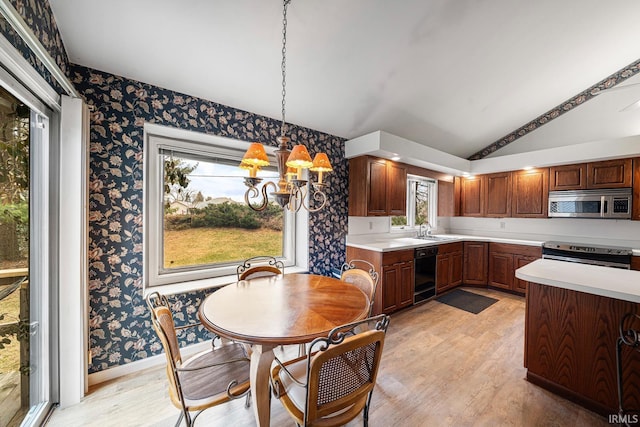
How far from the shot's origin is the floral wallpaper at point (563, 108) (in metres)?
3.25

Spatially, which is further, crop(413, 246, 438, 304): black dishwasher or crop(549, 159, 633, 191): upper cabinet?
crop(413, 246, 438, 304): black dishwasher

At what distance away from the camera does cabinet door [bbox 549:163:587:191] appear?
3.46 meters

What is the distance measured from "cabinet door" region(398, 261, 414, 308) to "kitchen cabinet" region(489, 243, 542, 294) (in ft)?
6.08

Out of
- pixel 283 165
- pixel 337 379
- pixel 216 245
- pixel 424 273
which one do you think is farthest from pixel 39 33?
pixel 424 273

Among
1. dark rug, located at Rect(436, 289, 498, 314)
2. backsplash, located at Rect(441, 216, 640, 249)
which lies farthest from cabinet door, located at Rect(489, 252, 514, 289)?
backsplash, located at Rect(441, 216, 640, 249)

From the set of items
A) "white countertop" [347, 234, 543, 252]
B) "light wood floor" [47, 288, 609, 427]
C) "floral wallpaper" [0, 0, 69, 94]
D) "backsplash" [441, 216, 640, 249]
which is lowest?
"light wood floor" [47, 288, 609, 427]

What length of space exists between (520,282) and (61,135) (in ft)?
18.5

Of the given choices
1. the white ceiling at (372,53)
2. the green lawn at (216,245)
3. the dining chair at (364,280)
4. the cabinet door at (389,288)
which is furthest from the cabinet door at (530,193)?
the green lawn at (216,245)

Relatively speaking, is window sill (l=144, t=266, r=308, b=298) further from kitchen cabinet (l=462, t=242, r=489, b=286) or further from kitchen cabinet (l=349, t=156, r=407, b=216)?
kitchen cabinet (l=462, t=242, r=489, b=286)

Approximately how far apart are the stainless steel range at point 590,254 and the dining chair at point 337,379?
390 cm

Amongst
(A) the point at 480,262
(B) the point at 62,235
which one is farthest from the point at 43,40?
(A) the point at 480,262

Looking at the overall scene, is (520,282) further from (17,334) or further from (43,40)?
(43,40)

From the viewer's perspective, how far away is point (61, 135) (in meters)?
1.58

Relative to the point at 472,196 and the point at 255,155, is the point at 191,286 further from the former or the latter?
the point at 472,196
